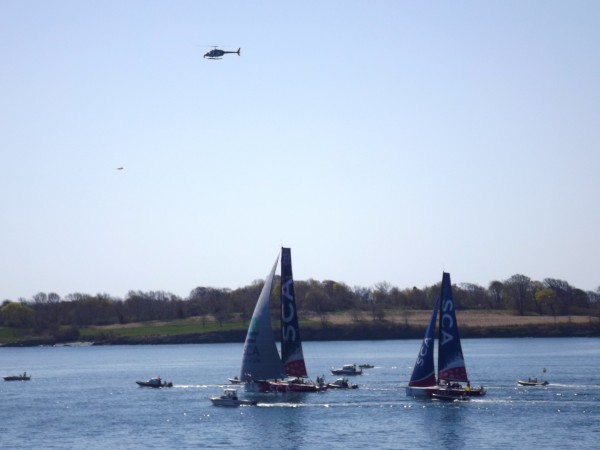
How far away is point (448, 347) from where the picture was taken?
289 feet

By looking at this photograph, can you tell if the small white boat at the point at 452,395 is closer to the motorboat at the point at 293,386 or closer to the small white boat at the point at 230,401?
the motorboat at the point at 293,386

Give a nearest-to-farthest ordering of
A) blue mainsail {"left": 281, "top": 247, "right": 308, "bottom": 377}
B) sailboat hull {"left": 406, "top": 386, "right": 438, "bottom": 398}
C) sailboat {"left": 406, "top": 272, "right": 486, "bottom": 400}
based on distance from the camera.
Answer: sailboat {"left": 406, "top": 272, "right": 486, "bottom": 400}, sailboat hull {"left": 406, "top": 386, "right": 438, "bottom": 398}, blue mainsail {"left": 281, "top": 247, "right": 308, "bottom": 377}

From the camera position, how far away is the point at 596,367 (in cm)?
12250

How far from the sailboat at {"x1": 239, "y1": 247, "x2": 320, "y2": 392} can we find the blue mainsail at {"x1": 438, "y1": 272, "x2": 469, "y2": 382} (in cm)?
1206

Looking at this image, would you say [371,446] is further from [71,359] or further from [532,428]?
[71,359]

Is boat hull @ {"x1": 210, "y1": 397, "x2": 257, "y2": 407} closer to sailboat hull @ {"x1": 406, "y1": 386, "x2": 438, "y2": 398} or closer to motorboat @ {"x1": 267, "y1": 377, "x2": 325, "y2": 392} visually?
motorboat @ {"x1": 267, "y1": 377, "x2": 325, "y2": 392}

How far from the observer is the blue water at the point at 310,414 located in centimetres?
6869

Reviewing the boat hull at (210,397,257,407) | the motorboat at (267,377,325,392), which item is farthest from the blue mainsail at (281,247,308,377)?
the boat hull at (210,397,257,407)

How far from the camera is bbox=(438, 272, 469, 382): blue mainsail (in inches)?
3450

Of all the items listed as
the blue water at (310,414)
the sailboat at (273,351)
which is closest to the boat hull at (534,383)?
the blue water at (310,414)

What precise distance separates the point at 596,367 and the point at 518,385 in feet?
90.1

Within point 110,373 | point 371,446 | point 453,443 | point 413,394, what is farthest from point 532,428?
point 110,373

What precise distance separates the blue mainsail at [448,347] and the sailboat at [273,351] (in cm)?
1206

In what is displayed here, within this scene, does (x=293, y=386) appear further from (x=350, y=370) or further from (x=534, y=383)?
(x=350, y=370)
